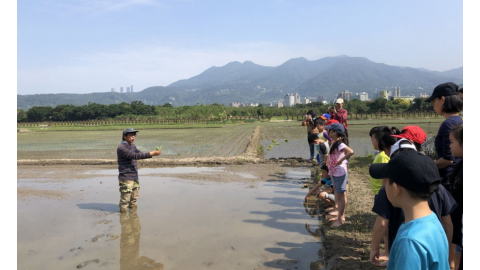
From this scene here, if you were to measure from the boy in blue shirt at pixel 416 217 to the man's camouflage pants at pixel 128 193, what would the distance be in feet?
18.2

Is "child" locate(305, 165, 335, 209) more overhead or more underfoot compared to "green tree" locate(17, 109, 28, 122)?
more underfoot

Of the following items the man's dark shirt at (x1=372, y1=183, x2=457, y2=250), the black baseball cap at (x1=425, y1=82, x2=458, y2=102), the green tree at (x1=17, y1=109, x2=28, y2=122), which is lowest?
the man's dark shirt at (x1=372, y1=183, x2=457, y2=250)

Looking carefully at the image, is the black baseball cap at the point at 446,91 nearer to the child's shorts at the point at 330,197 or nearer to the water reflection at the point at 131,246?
the child's shorts at the point at 330,197

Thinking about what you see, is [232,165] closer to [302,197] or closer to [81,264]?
[302,197]

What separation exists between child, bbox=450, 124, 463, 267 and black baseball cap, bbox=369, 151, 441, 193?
1293mm

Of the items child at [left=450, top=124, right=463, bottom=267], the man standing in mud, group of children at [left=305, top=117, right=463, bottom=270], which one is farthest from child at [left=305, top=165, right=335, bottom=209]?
the man standing in mud

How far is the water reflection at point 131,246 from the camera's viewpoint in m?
4.23

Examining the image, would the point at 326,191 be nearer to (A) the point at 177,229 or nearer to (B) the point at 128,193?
(A) the point at 177,229

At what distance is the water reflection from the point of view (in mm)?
4234

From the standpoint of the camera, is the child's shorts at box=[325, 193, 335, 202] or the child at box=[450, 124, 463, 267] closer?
the child at box=[450, 124, 463, 267]

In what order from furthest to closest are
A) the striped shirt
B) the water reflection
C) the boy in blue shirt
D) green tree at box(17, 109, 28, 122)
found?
1. green tree at box(17, 109, 28, 122)
2. the striped shirt
3. the water reflection
4. the boy in blue shirt

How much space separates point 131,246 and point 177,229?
0.81 meters

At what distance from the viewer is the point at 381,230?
3.18 meters

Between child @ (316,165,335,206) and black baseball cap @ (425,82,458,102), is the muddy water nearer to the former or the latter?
child @ (316,165,335,206)
